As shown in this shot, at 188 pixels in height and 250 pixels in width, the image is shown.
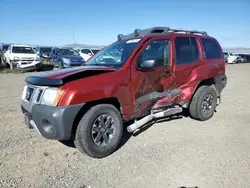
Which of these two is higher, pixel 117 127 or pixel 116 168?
pixel 117 127

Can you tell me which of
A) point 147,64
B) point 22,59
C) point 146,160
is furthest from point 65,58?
point 146,160

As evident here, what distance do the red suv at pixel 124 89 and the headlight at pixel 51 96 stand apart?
0.6 inches

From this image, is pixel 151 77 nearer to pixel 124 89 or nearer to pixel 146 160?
pixel 124 89

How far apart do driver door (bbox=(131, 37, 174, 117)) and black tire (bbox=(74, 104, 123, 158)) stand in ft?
1.56

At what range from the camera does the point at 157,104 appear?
14.9 ft

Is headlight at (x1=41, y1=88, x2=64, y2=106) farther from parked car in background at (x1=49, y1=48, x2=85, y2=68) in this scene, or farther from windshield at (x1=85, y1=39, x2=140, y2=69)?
parked car in background at (x1=49, y1=48, x2=85, y2=68)

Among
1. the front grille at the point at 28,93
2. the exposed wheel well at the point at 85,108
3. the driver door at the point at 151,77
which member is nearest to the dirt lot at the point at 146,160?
the exposed wheel well at the point at 85,108

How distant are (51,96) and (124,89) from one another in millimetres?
1161

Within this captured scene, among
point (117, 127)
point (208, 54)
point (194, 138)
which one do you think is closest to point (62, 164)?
point (117, 127)

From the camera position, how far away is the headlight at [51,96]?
3182 mm

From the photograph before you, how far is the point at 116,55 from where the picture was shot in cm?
447

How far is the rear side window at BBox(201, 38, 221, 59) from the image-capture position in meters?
5.56

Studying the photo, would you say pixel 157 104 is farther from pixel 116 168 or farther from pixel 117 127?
pixel 116 168

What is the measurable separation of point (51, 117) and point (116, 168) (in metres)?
1.18
